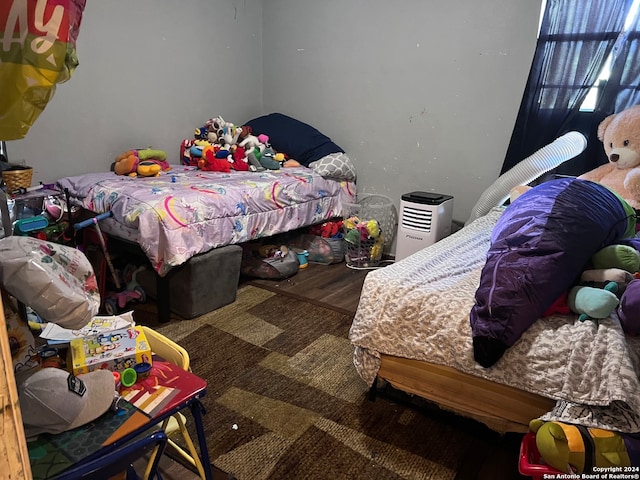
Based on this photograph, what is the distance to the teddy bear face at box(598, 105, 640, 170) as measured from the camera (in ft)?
7.93

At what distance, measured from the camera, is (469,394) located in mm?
1601

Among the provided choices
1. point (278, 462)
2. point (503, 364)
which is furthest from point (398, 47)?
point (278, 462)

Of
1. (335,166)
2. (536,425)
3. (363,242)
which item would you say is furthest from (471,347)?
(335,166)

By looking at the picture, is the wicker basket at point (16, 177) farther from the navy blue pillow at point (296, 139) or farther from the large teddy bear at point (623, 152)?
the large teddy bear at point (623, 152)

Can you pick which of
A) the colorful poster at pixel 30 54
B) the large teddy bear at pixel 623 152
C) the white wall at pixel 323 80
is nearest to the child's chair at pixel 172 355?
the colorful poster at pixel 30 54

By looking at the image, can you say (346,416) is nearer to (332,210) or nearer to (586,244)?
(586,244)

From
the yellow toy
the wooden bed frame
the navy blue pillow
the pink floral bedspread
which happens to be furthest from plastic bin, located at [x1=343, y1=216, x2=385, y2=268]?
the wooden bed frame

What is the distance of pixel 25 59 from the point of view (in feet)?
2.42

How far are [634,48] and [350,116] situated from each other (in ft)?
6.45

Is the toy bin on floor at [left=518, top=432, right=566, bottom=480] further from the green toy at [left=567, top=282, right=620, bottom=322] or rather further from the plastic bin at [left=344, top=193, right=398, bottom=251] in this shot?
the plastic bin at [left=344, top=193, right=398, bottom=251]

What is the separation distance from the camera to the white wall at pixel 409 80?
3051 millimetres

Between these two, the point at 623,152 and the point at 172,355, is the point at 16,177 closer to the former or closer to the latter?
the point at 172,355

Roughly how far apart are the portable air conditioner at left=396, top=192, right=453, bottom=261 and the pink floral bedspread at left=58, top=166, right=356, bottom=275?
701mm

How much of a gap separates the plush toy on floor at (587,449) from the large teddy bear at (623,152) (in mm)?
1608
